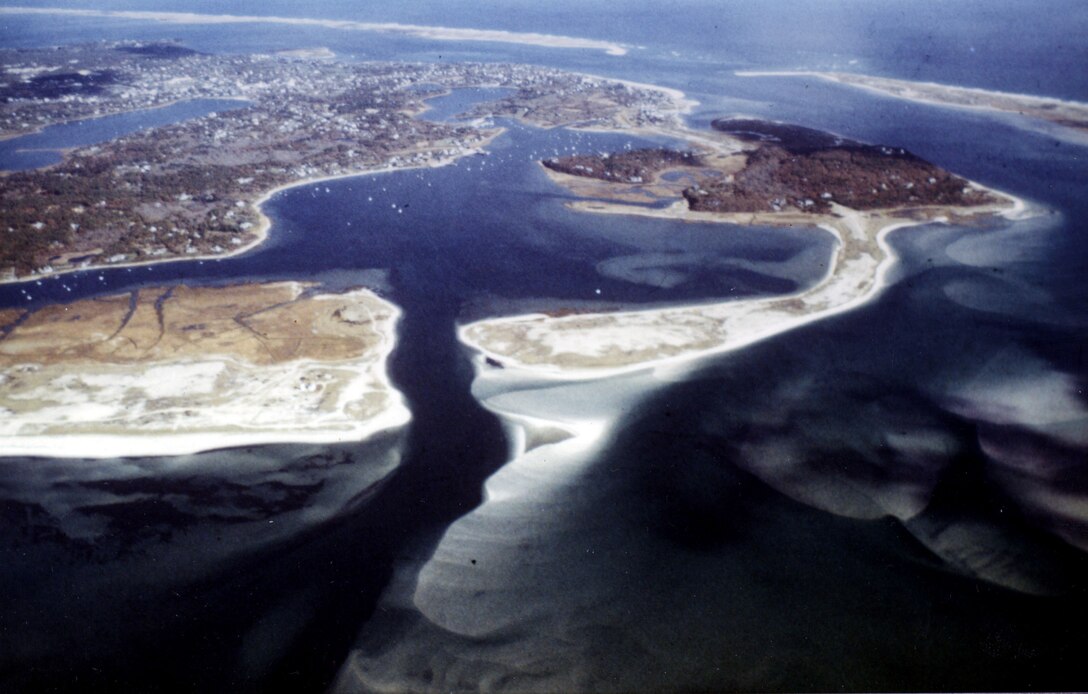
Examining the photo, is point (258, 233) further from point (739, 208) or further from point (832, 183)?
point (832, 183)

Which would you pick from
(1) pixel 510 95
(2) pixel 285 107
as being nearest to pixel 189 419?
(2) pixel 285 107

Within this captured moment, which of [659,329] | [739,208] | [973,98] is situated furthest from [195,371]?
[973,98]

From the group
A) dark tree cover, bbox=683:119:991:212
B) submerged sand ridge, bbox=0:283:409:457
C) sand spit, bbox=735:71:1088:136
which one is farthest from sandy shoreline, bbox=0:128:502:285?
A: sand spit, bbox=735:71:1088:136

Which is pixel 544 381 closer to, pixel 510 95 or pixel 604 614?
pixel 604 614

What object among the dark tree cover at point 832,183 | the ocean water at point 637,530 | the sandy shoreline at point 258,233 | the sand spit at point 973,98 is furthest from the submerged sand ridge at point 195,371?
the sand spit at point 973,98

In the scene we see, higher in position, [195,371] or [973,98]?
[973,98]

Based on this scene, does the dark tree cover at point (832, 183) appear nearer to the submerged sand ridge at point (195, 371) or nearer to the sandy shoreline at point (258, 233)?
the sandy shoreline at point (258, 233)
